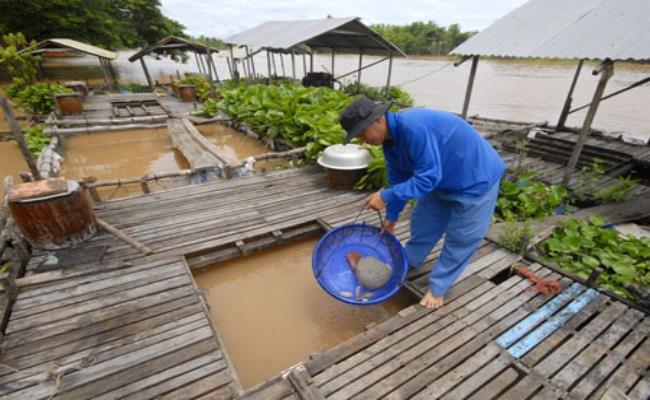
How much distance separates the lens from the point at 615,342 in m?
2.32

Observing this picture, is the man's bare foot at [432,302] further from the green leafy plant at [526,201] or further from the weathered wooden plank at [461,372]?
the green leafy plant at [526,201]

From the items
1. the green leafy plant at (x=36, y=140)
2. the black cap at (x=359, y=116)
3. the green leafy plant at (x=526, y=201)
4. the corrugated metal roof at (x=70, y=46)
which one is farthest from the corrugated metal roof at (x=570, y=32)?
the corrugated metal roof at (x=70, y=46)

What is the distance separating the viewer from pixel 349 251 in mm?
3039

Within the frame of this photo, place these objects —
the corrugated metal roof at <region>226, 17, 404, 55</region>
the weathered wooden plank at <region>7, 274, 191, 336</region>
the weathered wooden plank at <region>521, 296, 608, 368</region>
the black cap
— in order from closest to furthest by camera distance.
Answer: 1. the black cap
2. the weathered wooden plank at <region>521, 296, 608, 368</region>
3. the weathered wooden plank at <region>7, 274, 191, 336</region>
4. the corrugated metal roof at <region>226, 17, 404, 55</region>

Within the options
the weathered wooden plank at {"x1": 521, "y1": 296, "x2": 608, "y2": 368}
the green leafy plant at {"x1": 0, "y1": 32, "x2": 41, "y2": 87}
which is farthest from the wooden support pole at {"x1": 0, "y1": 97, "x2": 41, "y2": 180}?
the green leafy plant at {"x1": 0, "y1": 32, "x2": 41, "y2": 87}

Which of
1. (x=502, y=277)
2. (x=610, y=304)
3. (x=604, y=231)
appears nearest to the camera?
(x=610, y=304)

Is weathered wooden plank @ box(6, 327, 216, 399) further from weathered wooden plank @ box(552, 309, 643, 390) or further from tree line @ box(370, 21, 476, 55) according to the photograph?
tree line @ box(370, 21, 476, 55)

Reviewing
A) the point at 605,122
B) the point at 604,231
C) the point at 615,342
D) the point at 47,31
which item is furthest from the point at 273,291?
the point at 47,31

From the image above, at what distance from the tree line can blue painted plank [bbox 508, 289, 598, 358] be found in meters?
47.1

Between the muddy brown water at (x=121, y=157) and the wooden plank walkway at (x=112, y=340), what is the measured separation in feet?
10.5

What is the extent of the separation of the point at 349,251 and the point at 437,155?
139cm

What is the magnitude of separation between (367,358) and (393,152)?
1.51m

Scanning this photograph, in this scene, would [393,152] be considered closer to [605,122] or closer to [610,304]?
[610,304]

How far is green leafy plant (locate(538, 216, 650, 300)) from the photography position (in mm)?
3016
